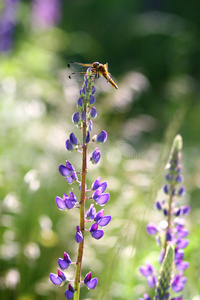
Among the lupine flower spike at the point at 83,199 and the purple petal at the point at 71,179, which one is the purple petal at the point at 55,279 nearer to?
the lupine flower spike at the point at 83,199

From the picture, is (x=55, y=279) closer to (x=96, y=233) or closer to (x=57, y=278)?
(x=57, y=278)

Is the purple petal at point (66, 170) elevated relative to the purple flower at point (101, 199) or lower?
elevated

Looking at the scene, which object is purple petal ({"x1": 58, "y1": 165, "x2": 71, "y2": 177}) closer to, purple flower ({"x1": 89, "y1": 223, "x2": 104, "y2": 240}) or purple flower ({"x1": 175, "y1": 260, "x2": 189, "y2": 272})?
purple flower ({"x1": 89, "y1": 223, "x2": 104, "y2": 240})

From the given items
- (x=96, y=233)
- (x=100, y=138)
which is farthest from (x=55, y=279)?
(x=100, y=138)

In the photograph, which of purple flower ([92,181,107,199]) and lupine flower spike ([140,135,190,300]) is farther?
lupine flower spike ([140,135,190,300])

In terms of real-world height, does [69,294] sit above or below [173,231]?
below

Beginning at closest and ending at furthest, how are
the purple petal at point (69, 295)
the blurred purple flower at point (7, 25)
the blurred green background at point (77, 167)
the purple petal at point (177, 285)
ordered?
the purple petal at point (69, 295)
the purple petal at point (177, 285)
the blurred green background at point (77, 167)
the blurred purple flower at point (7, 25)

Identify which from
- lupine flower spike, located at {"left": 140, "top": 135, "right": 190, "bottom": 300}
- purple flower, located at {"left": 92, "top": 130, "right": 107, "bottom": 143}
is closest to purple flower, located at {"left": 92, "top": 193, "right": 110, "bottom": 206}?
purple flower, located at {"left": 92, "top": 130, "right": 107, "bottom": 143}

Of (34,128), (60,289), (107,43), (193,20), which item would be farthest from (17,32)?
(60,289)

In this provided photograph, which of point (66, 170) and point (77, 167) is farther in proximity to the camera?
point (77, 167)

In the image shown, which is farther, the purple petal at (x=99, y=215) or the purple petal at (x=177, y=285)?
Result: the purple petal at (x=177, y=285)

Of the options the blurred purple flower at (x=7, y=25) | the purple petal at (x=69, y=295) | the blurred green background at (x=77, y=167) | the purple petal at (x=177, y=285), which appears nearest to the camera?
the purple petal at (x=69, y=295)

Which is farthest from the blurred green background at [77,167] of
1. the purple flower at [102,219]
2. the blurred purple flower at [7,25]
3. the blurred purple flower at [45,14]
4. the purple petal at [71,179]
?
the blurred purple flower at [45,14]
